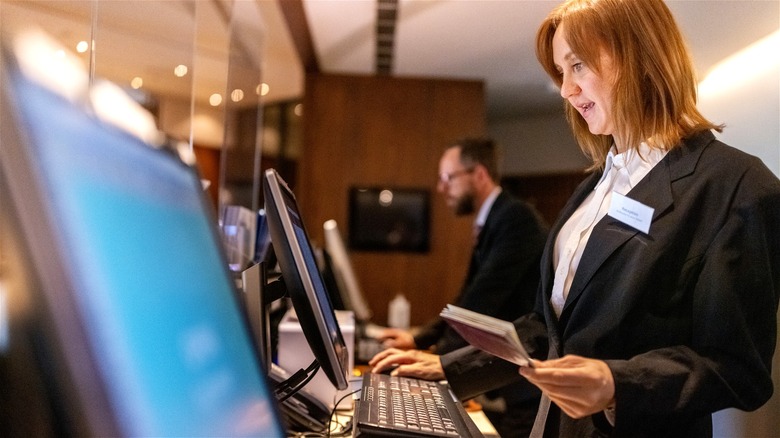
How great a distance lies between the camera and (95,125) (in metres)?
0.45

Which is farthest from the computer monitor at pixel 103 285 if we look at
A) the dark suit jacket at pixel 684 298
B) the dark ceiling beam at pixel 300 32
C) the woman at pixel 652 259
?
the dark ceiling beam at pixel 300 32

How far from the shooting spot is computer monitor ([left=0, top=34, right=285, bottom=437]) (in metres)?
0.35

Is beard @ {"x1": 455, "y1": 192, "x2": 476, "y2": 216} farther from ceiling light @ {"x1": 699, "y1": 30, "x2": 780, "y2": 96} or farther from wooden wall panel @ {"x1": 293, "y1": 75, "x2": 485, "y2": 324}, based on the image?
wooden wall panel @ {"x1": 293, "y1": 75, "x2": 485, "y2": 324}

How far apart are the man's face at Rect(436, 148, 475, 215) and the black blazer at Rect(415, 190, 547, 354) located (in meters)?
0.49

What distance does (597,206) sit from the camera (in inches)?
45.8

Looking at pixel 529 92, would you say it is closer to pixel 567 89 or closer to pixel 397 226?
pixel 397 226

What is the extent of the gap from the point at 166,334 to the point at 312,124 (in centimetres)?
572

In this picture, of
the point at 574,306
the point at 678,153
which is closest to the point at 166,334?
the point at 574,306

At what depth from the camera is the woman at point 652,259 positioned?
32.9 inches

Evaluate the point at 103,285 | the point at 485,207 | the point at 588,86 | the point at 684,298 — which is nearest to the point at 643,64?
the point at 588,86

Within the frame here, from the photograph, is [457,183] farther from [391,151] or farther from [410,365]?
[391,151]

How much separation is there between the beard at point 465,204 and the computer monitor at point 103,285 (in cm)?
232

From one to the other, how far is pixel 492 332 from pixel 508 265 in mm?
1581

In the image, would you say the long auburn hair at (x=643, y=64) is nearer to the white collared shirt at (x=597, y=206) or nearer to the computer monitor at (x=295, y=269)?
the white collared shirt at (x=597, y=206)
